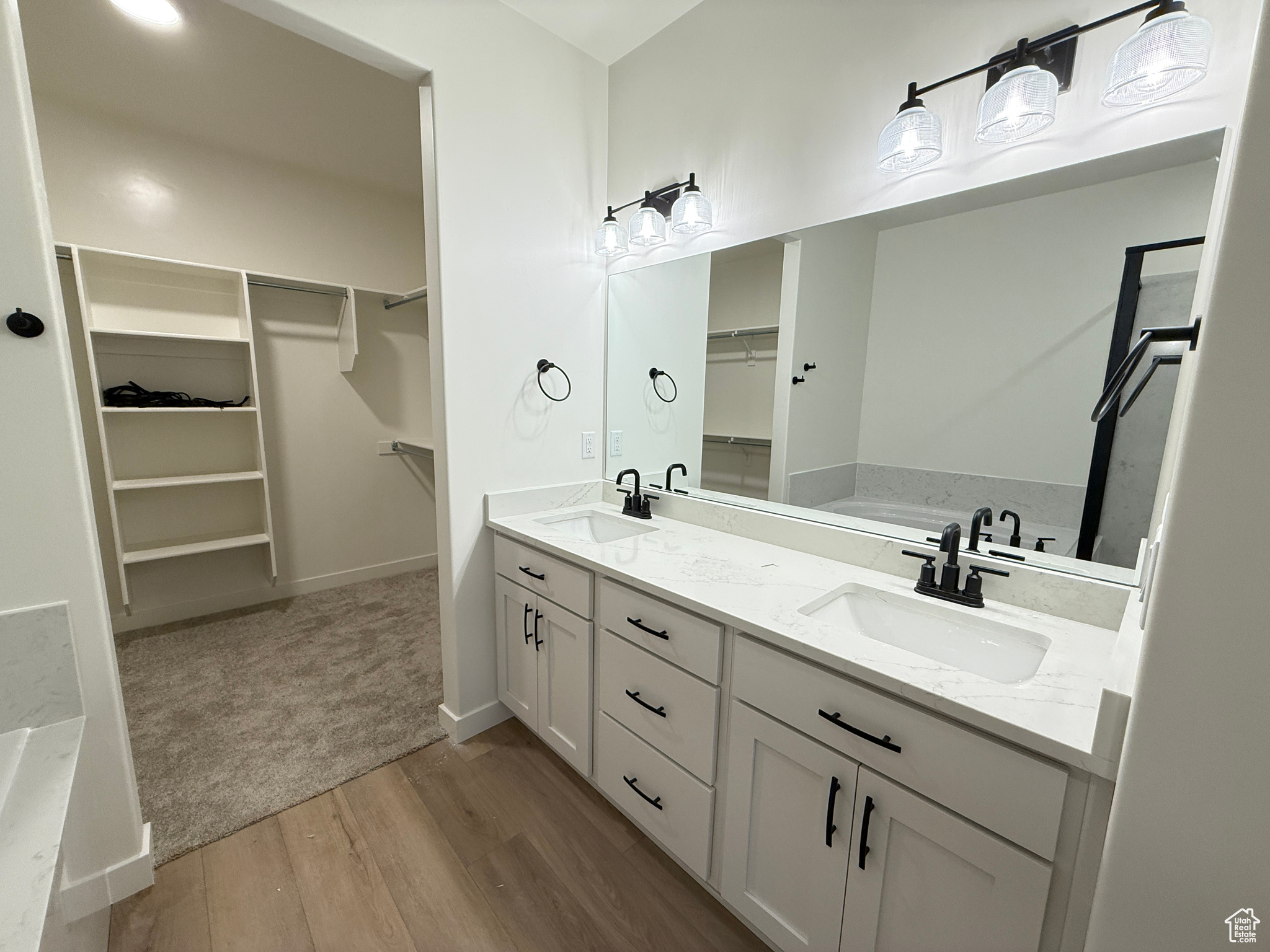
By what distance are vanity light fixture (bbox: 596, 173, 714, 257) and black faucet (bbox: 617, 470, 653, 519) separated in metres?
0.92

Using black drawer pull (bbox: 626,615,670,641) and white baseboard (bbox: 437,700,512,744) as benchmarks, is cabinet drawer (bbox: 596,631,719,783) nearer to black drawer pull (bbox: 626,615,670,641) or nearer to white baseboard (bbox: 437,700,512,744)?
black drawer pull (bbox: 626,615,670,641)

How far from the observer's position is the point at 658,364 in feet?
7.25

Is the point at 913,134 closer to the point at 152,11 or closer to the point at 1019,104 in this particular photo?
the point at 1019,104

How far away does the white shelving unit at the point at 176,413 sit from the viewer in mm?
2539

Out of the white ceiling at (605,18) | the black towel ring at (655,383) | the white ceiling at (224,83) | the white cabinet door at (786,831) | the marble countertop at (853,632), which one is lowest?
the white cabinet door at (786,831)

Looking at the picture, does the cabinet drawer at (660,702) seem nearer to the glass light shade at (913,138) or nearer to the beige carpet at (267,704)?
the beige carpet at (267,704)

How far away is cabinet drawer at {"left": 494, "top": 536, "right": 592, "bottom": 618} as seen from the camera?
1585 mm

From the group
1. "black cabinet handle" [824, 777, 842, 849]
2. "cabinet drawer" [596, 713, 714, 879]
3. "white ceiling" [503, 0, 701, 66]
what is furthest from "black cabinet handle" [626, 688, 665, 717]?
"white ceiling" [503, 0, 701, 66]

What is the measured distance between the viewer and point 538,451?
212 cm

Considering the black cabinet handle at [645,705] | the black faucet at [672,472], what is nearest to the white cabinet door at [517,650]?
the black cabinet handle at [645,705]

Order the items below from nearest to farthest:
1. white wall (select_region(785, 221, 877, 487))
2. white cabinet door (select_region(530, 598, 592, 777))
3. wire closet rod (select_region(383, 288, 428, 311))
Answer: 1. white wall (select_region(785, 221, 877, 487))
2. white cabinet door (select_region(530, 598, 592, 777))
3. wire closet rod (select_region(383, 288, 428, 311))

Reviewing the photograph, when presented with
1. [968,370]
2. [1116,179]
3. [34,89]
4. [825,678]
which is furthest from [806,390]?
[34,89]

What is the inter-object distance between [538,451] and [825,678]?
1.45m

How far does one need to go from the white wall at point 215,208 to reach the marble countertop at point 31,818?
8.55 ft
